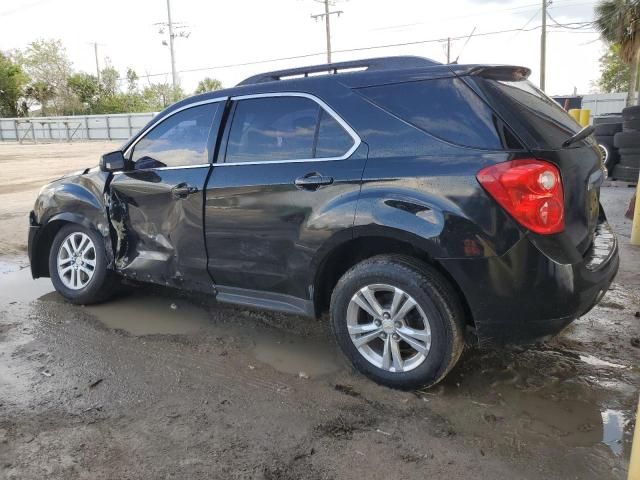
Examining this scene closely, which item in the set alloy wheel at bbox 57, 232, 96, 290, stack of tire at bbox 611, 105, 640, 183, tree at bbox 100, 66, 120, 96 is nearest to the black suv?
alloy wheel at bbox 57, 232, 96, 290

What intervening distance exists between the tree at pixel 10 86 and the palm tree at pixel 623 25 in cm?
5869

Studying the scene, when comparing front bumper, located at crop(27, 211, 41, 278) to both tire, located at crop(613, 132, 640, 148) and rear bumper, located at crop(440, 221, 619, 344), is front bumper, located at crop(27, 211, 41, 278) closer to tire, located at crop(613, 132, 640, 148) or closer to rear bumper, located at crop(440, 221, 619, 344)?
rear bumper, located at crop(440, 221, 619, 344)

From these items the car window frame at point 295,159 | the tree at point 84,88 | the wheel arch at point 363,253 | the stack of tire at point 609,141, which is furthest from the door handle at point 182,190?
the tree at point 84,88

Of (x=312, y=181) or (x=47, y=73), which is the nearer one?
(x=312, y=181)

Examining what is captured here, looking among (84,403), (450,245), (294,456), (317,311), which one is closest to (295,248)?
(317,311)

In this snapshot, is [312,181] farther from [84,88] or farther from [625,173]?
[84,88]

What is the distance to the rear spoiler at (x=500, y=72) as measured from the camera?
3.07 metres

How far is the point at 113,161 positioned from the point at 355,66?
2.08 meters

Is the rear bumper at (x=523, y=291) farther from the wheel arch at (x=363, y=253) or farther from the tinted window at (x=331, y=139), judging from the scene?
the tinted window at (x=331, y=139)

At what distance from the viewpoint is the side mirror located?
441 cm

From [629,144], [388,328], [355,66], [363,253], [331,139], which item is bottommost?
[388,328]

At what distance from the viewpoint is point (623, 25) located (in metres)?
19.7

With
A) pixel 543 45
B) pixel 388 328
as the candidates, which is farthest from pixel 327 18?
pixel 388 328

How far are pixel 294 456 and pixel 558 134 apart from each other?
2232 millimetres
